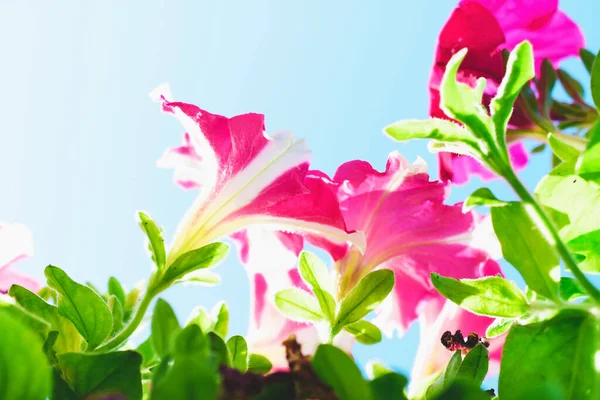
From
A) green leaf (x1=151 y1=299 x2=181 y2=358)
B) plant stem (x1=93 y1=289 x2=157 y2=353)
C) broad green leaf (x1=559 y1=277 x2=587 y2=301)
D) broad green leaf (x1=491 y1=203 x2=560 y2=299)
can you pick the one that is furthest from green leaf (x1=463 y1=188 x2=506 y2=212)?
plant stem (x1=93 y1=289 x2=157 y2=353)

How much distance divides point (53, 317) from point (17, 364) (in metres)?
0.30

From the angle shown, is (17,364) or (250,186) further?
(250,186)

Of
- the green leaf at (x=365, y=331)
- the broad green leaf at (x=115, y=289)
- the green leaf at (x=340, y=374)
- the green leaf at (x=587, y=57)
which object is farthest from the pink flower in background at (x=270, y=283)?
the green leaf at (x=587, y=57)

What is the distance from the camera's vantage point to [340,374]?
1.09ft

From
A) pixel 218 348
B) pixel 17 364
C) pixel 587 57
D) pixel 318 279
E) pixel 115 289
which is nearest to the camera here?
pixel 17 364

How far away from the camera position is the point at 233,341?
0.56 metres

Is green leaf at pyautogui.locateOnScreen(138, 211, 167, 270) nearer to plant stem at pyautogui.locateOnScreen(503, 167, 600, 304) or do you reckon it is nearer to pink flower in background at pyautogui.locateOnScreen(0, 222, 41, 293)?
pink flower in background at pyautogui.locateOnScreen(0, 222, 41, 293)

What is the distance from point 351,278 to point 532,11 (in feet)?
1.58

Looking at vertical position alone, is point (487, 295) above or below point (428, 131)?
below

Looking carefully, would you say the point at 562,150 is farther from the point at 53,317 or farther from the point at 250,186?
the point at 53,317

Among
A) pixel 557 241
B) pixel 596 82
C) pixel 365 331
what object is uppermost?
pixel 596 82

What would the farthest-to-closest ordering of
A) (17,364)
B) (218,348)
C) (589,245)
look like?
(589,245), (218,348), (17,364)

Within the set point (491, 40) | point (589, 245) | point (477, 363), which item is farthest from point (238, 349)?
point (491, 40)

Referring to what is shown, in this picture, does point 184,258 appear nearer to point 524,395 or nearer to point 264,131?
point 264,131
